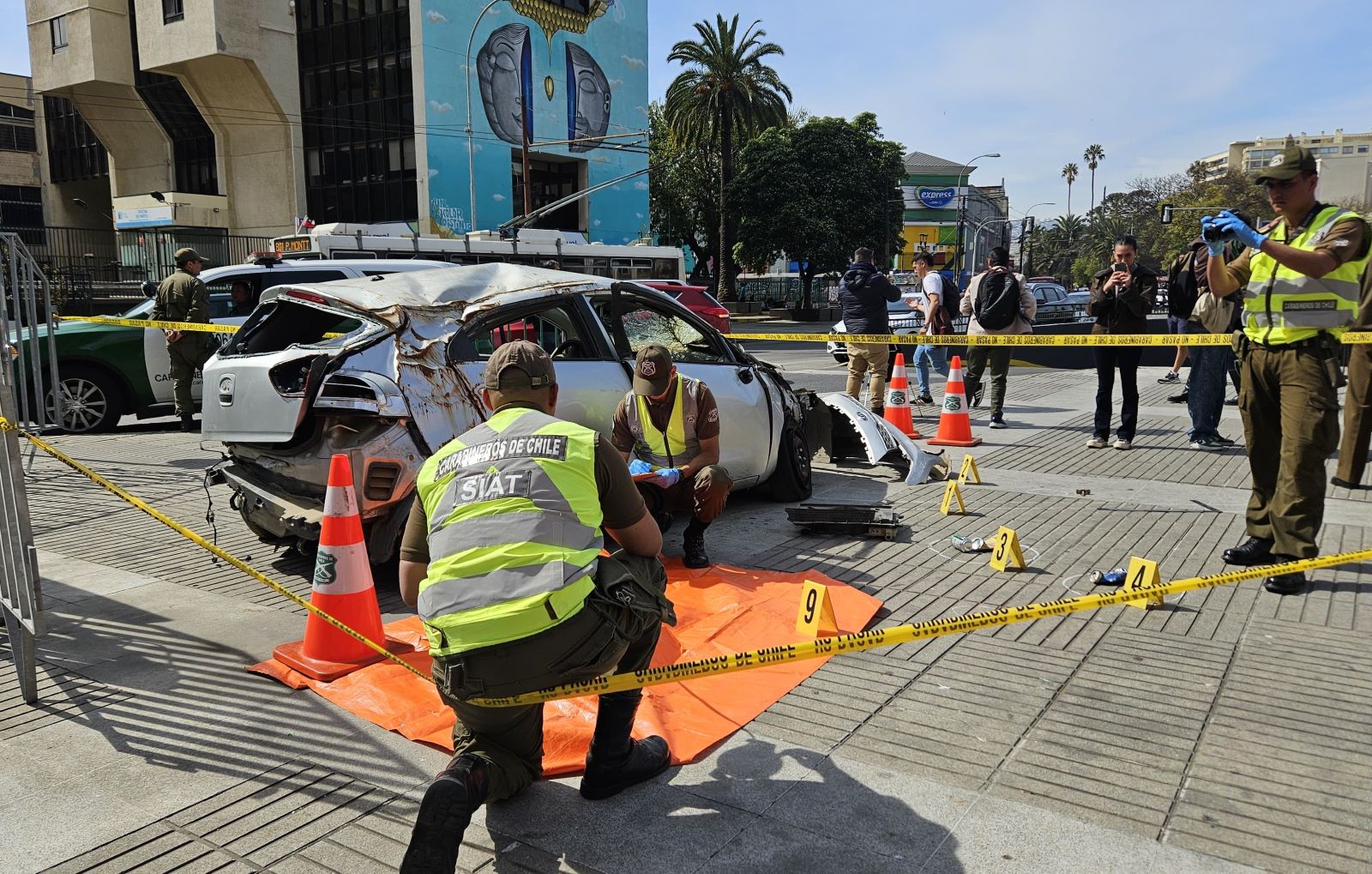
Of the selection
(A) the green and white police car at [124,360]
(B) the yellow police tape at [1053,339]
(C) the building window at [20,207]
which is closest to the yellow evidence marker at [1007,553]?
(B) the yellow police tape at [1053,339]

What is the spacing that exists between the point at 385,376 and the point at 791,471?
10.8 feet

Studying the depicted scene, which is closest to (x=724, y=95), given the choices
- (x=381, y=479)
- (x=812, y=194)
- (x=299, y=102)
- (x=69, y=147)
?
(x=812, y=194)

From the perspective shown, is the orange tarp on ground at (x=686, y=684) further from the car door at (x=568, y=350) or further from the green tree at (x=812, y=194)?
the green tree at (x=812, y=194)

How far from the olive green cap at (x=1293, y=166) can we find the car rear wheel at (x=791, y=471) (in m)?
3.41

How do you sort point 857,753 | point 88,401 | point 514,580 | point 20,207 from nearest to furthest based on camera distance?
point 514,580 < point 857,753 < point 88,401 < point 20,207

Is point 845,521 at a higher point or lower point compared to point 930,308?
lower

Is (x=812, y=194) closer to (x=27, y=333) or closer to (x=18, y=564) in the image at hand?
(x=27, y=333)

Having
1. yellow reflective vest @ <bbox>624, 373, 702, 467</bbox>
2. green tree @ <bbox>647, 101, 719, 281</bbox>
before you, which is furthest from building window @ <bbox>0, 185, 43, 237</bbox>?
yellow reflective vest @ <bbox>624, 373, 702, 467</bbox>

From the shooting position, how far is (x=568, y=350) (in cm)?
612

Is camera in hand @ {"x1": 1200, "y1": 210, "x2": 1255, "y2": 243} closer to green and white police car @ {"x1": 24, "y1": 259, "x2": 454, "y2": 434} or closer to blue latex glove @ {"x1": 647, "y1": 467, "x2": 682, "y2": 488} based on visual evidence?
blue latex glove @ {"x1": 647, "y1": 467, "x2": 682, "y2": 488}

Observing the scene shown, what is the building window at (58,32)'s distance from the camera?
41.8 m

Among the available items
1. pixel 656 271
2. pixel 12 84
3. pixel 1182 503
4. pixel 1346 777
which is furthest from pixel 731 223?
pixel 1346 777

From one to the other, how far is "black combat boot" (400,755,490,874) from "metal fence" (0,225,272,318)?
20873 millimetres

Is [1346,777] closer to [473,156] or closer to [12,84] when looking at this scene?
[473,156]
